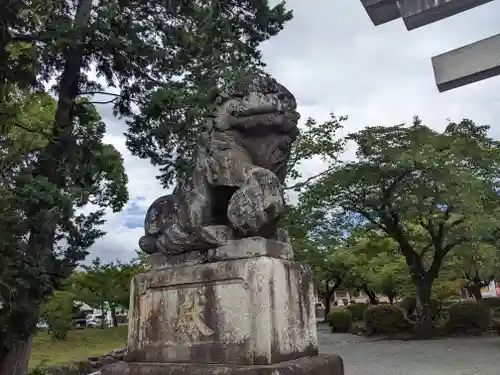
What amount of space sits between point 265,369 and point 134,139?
394cm

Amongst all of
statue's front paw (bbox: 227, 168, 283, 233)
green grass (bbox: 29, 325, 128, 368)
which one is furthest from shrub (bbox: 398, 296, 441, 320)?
statue's front paw (bbox: 227, 168, 283, 233)

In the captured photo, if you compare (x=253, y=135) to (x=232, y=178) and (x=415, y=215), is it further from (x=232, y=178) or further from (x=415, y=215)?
(x=415, y=215)

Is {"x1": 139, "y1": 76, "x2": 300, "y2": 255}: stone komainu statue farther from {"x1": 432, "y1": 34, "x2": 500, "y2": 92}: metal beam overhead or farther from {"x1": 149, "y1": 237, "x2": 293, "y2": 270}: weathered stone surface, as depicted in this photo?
{"x1": 432, "y1": 34, "x2": 500, "y2": 92}: metal beam overhead

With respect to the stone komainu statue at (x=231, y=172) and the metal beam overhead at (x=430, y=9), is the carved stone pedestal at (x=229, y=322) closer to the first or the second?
the stone komainu statue at (x=231, y=172)

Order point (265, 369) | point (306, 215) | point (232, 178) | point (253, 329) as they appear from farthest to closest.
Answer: point (306, 215)
point (232, 178)
point (253, 329)
point (265, 369)

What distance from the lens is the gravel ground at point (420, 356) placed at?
10.0 metres

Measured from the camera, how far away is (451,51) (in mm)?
4160

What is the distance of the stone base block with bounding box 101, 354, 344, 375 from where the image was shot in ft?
7.79

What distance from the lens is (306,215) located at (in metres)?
14.8

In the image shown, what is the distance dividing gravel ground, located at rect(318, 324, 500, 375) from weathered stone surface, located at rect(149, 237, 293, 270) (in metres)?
8.28

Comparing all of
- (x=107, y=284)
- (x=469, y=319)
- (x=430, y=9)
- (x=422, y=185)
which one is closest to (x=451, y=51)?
(x=430, y=9)

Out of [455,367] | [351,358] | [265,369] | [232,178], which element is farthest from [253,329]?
[351,358]

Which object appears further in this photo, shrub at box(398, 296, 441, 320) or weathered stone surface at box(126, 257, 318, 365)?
shrub at box(398, 296, 441, 320)

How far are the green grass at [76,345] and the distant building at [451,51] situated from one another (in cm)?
1102
